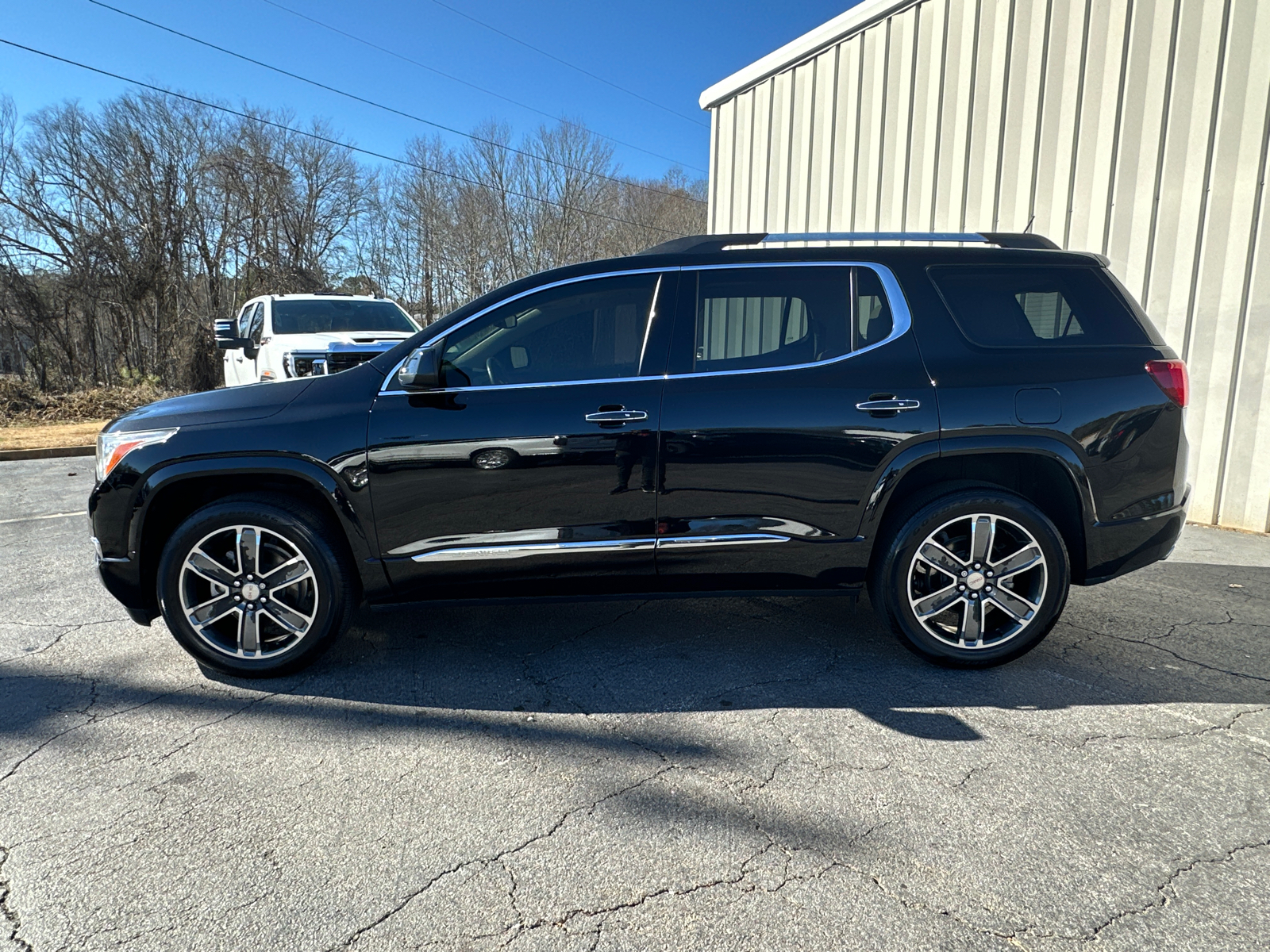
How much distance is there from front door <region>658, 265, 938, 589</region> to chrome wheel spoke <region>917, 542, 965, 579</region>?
0.29 metres

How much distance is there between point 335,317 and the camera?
11.1m

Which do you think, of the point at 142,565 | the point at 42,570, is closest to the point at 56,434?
the point at 42,570

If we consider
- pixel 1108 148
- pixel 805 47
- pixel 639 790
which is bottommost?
pixel 639 790

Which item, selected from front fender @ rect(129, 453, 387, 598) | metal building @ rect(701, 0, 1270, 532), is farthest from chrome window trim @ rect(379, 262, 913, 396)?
metal building @ rect(701, 0, 1270, 532)

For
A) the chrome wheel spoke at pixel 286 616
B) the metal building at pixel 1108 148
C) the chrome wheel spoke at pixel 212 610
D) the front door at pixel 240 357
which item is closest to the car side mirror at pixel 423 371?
the chrome wheel spoke at pixel 286 616

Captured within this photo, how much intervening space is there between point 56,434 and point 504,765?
517 inches

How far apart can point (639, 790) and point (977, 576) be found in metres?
1.86

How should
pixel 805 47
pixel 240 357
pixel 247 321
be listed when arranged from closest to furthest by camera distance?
pixel 805 47, pixel 240 357, pixel 247 321

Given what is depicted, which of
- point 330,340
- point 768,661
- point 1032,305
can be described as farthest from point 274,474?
point 330,340

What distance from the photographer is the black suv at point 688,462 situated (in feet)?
11.6

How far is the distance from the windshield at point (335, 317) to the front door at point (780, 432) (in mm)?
7936

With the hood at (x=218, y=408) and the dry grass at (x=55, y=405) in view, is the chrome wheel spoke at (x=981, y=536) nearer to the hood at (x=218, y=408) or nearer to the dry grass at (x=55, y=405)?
the hood at (x=218, y=408)

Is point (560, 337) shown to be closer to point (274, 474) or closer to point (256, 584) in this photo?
point (274, 474)

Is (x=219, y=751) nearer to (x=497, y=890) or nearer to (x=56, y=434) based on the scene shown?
(x=497, y=890)
